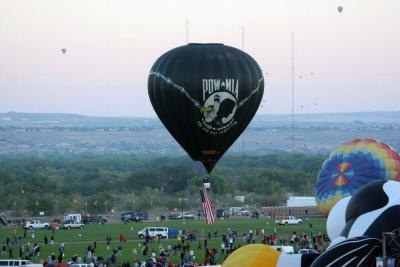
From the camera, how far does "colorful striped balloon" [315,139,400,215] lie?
2964 cm

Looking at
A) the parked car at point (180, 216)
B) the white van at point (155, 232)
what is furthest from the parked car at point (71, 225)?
the white van at point (155, 232)

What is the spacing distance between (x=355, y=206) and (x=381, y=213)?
997mm

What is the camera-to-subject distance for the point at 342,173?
1221 inches

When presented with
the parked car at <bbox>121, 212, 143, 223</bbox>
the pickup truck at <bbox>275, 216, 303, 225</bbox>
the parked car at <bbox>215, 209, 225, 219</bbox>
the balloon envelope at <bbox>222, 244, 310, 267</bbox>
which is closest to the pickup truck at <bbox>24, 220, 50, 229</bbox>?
the parked car at <bbox>121, 212, 143, 223</bbox>

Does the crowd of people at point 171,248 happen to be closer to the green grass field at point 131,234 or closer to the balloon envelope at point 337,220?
the green grass field at point 131,234

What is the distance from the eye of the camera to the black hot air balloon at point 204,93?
2166 cm

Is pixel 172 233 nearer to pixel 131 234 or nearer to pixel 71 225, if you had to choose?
pixel 131 234

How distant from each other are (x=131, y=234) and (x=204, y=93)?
1585cm

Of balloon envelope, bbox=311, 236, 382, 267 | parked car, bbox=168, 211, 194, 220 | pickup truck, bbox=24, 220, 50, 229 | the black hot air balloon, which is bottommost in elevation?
parked car, bbox=168, 211, 194, 220

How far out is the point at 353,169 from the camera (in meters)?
30.5

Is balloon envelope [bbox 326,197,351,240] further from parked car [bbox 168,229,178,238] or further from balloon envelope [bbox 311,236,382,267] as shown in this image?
parked car [bbox 168,229,178,238]

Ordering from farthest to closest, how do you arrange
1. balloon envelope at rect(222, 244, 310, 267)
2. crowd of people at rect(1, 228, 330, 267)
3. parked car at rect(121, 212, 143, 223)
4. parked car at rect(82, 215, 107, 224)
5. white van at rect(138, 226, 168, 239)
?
1. parked car at rect(121, 212, 143, 223)
2. parked car at rect(82, 215, 107, 224)
3. white van at rect(138, 226, 168, 239)
4. crowd of people at rect(1, 228, 330, 267)
5. balloon envelope at rect(222, 244, 310, 267)

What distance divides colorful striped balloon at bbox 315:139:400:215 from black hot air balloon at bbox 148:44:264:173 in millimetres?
7620

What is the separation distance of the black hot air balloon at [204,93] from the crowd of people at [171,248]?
13.6ft
